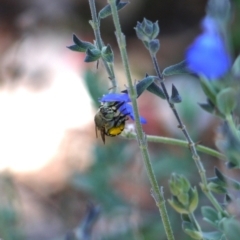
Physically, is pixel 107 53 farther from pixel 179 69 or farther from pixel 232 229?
pixel 232 229

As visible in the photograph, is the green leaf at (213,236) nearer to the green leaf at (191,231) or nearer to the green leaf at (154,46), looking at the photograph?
the green leaf at (191,231)

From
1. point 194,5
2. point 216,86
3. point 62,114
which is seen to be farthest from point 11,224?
point 194,5

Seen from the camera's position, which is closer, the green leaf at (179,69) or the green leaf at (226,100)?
the green leaf at (226,100)

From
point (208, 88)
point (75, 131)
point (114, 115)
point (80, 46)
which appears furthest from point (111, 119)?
point (75, 131)

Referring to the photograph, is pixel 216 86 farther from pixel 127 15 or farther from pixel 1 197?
pixel 127 15

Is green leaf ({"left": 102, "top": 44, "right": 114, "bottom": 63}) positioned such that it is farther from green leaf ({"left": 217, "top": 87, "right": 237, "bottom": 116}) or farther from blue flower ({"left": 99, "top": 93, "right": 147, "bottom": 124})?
green leaf ({"left": 217, "top": 87, "right": 237, "bottom": 116})

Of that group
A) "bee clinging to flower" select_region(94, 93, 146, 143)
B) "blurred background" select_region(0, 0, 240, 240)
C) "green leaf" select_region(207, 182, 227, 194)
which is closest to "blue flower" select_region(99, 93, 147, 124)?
"bee clinging to flower" select_region(94, 93, 146, 143)

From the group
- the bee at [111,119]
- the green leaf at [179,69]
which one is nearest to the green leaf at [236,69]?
the green leaf at [179,69]
